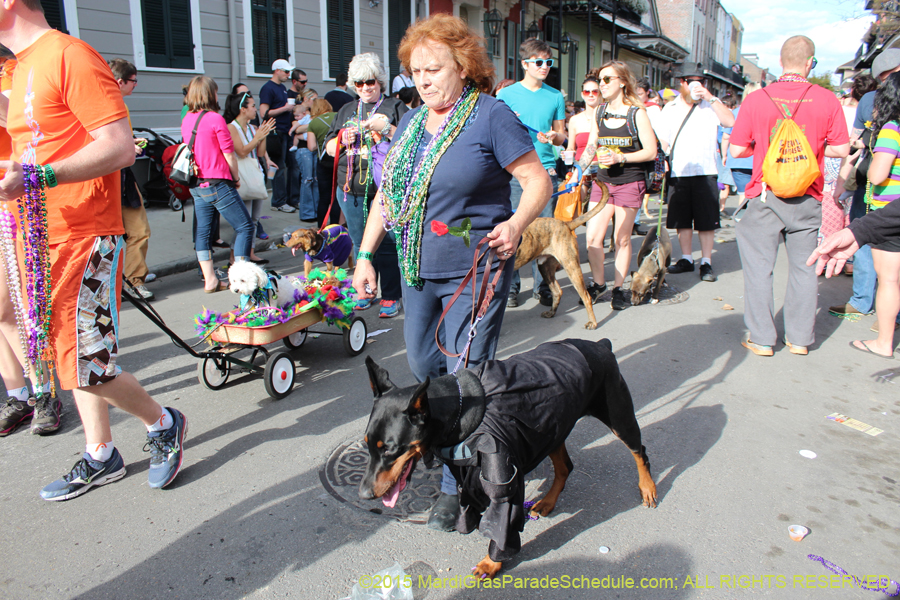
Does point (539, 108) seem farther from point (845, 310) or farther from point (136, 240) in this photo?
point (136, 240)

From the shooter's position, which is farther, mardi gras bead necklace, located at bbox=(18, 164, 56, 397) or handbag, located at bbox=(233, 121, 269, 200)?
handbag, located at bbox=(233, 121, 269, 200)

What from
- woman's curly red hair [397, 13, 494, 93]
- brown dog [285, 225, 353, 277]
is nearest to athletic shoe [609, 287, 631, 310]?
brown dog [285, 225, 353, 277]

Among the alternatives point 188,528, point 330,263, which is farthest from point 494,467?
point 330,263

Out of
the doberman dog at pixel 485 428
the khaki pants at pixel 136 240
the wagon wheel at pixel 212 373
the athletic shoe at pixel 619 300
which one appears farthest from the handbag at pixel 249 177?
the doberman dog at pixel 485 428

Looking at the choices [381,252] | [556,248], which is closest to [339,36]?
[381,252]

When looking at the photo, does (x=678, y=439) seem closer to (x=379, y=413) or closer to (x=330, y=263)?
(x=379, y=413)

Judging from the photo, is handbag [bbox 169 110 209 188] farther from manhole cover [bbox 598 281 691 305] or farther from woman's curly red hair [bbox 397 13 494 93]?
manhole cover [bbox 598 281 691 305]

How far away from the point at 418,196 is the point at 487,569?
158cm

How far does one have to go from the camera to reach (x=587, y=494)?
3.08 metres

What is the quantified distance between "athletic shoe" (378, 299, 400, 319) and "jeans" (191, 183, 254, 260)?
1827 millimetres

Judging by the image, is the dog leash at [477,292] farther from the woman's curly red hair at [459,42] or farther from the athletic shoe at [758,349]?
the athletic shoe at [758,349]

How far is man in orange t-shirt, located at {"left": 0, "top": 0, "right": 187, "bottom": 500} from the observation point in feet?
8.27

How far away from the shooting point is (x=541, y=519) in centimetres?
288

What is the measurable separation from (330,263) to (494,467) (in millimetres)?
4802
